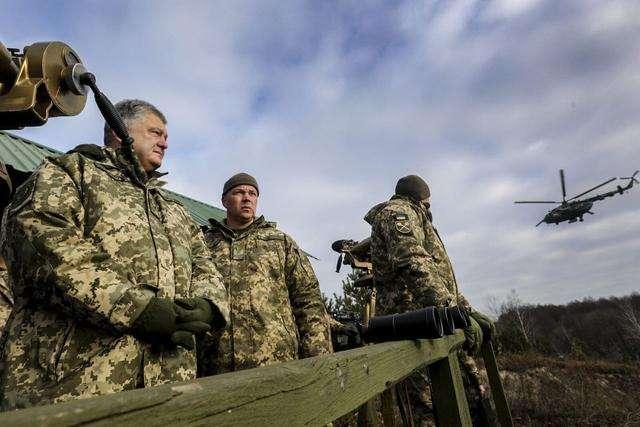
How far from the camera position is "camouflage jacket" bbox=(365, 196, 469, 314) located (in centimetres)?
349

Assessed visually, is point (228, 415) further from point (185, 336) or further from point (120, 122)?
point (120, 122)

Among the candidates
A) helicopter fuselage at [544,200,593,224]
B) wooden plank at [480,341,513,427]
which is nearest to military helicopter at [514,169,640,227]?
helicopter fuselage at [544,200,593,224]

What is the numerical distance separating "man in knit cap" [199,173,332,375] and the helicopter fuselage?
30.7 meters

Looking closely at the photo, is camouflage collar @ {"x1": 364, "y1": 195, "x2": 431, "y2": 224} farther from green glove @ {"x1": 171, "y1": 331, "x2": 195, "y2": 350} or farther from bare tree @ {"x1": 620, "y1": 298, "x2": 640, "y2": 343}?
bare tree @ {"x1": 620, "y1": 298, "x2": 640, "y2": 343}

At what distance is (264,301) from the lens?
313 centimetres

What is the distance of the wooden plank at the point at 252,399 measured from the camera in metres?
0.50

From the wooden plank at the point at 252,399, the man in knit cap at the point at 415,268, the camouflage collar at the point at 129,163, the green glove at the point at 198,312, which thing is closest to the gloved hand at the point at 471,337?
the man in knit cap at the point at 415,268

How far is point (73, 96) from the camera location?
2.43m

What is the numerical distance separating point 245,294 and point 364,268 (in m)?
4.76

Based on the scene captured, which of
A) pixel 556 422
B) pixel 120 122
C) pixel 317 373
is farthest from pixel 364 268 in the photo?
pixel 317 373

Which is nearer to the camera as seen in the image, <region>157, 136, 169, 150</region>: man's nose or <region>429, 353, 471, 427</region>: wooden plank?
<region>429, 353, 471, 427</region>: wooden plank

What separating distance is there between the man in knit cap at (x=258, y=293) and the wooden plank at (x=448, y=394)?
1223mm

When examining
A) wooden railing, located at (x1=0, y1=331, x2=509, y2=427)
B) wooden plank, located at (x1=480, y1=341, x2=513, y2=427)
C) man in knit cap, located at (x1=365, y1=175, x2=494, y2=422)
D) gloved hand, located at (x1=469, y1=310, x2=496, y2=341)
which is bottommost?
wooden plank, located at (x1=480, y1=341, x2=513, y2=427)

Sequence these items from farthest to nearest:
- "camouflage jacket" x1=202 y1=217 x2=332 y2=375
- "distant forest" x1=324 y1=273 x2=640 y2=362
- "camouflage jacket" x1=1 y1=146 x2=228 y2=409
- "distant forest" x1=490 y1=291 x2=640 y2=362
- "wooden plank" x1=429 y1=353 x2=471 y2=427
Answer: "distant forest" x1=490 y1=291 x2=640 y2=362, "distant forest" x1=324 y1=273 x2=640 y2=362, "camouflage jacket" x1=202 y1=217 x2=332 y2=375, "wooden plank" x1=429 y1=353 x2=471 y2=427, "camouflage jacket" x1=1 y1=146 x2=228 y2=409
